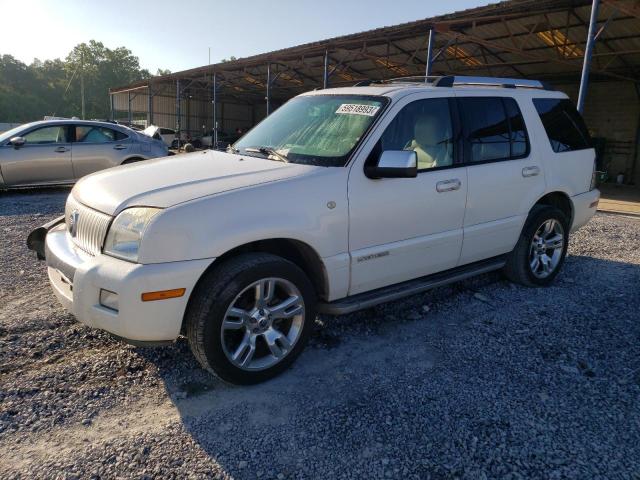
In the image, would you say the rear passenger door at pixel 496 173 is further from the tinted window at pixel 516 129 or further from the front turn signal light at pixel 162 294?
the front turn signal light at pixel 162 294

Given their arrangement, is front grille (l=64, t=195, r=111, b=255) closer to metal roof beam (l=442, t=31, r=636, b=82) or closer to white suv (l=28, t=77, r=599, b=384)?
white suv (l=28, t=77, r=599, b=384)

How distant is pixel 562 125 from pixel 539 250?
4.25 ft

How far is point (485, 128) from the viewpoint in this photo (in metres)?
4.14

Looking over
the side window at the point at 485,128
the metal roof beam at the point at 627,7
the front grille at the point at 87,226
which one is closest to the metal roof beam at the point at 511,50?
the metal roof beam at the point at 627,7

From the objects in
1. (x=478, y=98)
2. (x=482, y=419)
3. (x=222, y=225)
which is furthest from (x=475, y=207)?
(x=222, y=225)

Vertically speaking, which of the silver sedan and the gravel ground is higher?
the silver sedan

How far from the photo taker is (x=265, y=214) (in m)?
2.86

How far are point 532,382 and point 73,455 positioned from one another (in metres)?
2.69

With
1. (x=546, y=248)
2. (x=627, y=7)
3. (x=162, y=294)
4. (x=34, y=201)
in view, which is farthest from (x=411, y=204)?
(x=627, y=7)

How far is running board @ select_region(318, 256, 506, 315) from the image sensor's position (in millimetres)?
3287

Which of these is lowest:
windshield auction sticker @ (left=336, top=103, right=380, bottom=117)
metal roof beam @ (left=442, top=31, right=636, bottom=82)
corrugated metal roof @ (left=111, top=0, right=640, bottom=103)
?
windshield auction sticker @ (left=336, top=103, right=380, bottom=117)

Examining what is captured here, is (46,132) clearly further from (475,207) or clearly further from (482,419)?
(482,419)

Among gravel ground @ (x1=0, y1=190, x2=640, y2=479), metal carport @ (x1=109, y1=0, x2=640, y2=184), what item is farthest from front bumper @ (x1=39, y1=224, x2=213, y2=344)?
metal carport @ (x1=109, y1=0, x2=640, y2=184)

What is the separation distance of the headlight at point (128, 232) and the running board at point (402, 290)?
129 centimetres
